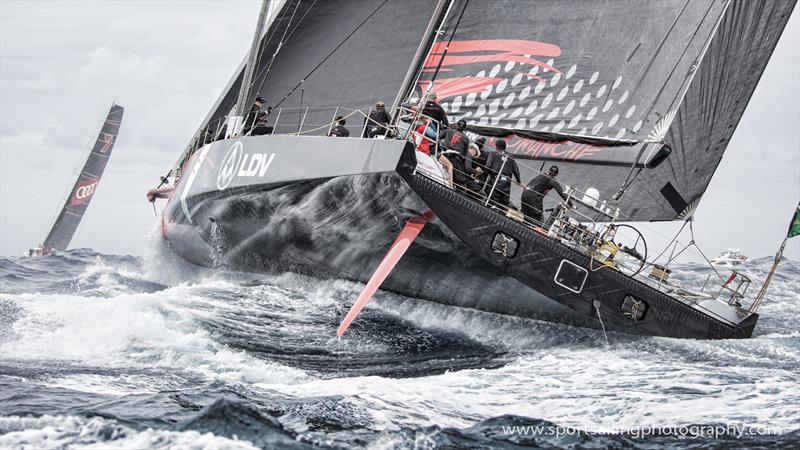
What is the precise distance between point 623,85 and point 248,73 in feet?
14.5

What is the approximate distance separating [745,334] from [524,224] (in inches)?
102

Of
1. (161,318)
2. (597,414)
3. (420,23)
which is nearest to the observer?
(597,414)

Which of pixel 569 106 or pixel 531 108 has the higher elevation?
pixel 569 106

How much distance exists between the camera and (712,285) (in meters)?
17.5

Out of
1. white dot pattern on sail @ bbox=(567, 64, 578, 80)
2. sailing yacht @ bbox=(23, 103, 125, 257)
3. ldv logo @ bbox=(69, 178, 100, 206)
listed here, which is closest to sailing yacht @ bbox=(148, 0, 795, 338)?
white dot pattern on sail @ bbox=(567, 64, 578, 80)

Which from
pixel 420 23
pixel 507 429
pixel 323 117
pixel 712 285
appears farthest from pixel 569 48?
pixel 712 285

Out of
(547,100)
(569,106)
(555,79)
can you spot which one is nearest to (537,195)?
(569,106)

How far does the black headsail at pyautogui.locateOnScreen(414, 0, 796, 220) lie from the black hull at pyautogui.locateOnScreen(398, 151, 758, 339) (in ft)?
5.69

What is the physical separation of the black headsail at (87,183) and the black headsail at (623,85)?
77.5ft

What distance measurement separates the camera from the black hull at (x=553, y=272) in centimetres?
806

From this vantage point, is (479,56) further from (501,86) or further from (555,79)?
(555,79)

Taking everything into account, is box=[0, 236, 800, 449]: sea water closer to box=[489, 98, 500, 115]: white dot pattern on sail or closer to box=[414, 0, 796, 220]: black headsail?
box=[414, 0, 796, 220]: black headsail

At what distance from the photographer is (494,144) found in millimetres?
11477

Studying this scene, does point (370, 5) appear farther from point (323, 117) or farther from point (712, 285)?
point (712, 285)
